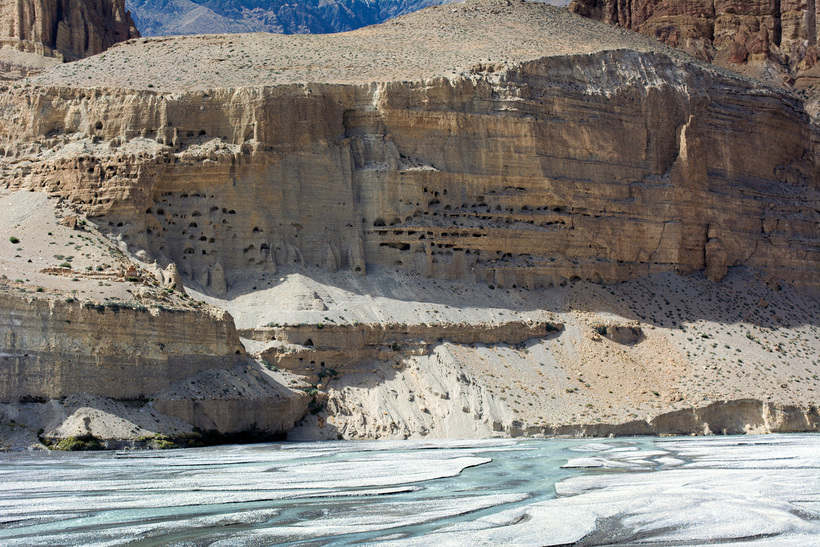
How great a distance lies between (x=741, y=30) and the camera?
278ft

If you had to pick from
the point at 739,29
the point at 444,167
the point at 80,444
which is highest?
the point at 739,29

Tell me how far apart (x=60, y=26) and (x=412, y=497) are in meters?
61.1

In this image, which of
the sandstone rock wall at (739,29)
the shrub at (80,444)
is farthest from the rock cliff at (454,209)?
the sandstone rock wall at (739,29)

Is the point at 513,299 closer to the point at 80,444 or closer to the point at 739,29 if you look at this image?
the point at 80,444

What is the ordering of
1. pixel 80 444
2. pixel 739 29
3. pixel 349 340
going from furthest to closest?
pixel 739 29, pixel 349 340, pixel 80 444

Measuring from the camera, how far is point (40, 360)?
33.3 metres

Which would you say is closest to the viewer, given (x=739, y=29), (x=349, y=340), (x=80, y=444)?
(x=80, y=444)

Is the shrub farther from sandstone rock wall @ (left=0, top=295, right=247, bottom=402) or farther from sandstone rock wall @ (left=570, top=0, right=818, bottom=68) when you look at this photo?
sandstone rock wall @ (left=570, top=0, right=818, bottom=68)

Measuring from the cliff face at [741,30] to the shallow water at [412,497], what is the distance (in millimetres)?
57945

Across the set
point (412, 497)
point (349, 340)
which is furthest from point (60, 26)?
point (412, 497)

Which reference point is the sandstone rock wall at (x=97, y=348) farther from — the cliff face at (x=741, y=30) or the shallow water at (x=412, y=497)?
the cliff face at (x=741, y=30)

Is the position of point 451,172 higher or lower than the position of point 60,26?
lower

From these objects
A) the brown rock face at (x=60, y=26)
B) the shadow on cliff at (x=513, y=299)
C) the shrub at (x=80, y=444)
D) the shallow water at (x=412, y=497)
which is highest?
the brown rock face at (x=60, y=26)

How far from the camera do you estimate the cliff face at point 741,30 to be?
8331 centimetres
